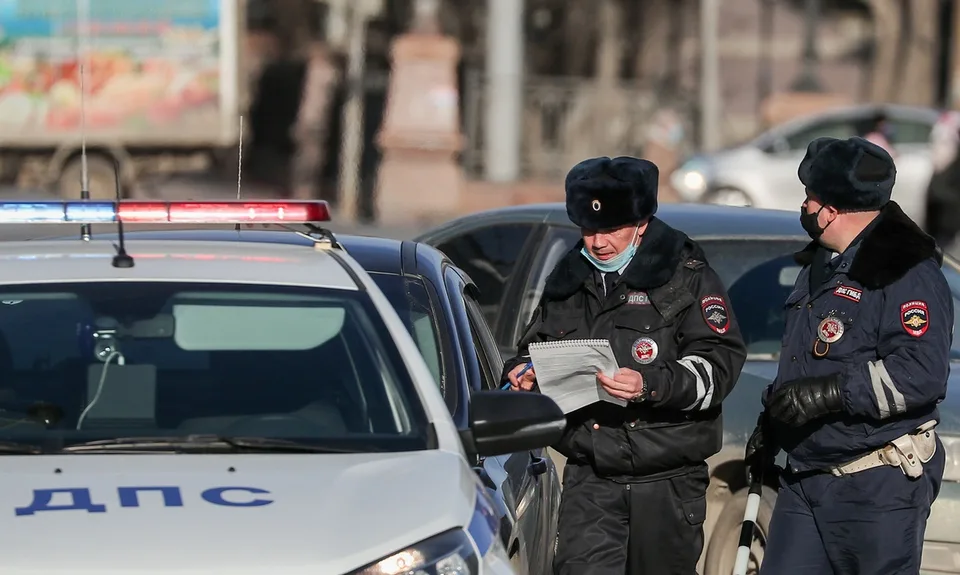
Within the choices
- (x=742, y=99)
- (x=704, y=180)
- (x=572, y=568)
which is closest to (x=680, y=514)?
(x=572, y=568)

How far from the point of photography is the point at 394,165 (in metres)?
22.5

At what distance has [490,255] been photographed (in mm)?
7676

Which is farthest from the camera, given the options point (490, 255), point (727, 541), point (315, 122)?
point (315, 122)

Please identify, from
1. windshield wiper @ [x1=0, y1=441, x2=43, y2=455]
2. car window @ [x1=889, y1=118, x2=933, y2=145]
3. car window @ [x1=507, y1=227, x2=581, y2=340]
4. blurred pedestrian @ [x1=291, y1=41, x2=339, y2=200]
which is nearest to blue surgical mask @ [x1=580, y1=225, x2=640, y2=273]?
windshield wiper @ [x1=0, y1=441, x2=43, y2=455]

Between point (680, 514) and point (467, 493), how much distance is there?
1.25 m

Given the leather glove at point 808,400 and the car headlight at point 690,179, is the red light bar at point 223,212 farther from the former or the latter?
the car headlight at point 690,179

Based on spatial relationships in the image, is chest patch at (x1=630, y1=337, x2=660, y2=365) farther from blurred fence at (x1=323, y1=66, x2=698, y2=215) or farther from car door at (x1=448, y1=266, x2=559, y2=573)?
blurred fence at (x1=323, y1=66, x2=698, y2=215)

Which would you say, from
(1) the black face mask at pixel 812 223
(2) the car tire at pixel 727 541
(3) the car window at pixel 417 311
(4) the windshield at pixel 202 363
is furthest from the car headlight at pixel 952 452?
(4) the windshield at pixel 202 363

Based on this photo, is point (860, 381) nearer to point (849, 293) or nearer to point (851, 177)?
point (849, 293)

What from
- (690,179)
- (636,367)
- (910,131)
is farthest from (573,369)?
(910,131)

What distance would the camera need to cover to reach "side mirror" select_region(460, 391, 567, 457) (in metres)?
4.14

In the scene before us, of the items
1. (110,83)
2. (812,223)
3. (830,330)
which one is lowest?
(110,83)

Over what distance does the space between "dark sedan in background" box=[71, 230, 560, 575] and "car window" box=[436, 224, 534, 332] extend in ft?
5.52

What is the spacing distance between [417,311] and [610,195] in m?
0.76
